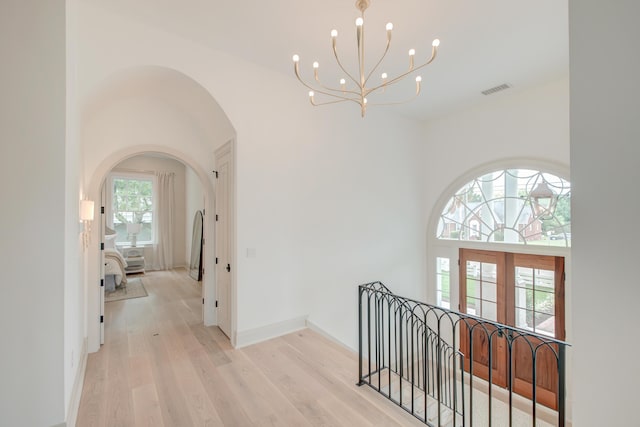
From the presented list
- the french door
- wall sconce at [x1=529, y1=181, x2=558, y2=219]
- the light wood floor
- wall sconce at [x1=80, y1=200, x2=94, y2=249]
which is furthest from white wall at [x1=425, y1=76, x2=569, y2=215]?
wall sconce at [x1=80, y1=200, x2=94, y2=249]

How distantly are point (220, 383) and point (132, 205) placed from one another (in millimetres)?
7178

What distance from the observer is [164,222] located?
322 inches

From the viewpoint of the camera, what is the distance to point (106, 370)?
2.78 metres

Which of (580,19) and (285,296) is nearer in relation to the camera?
(580,19)

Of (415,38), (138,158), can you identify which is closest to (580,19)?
(415,38)

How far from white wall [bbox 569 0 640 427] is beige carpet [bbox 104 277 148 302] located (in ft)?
21.3

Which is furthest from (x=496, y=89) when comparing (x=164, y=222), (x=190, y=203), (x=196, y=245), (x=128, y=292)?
(x=164, y=222)

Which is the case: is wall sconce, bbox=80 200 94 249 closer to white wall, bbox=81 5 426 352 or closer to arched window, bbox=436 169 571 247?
white wall, bbox=81 5 426 352

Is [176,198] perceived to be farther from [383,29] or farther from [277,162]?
[383,29]

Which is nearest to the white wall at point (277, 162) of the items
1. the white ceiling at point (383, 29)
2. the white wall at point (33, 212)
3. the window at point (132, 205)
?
the white ceiling at point (383, 29)

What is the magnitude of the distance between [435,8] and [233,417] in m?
Answer: 3.86

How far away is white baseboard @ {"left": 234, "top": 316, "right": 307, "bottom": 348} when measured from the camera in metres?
3.25

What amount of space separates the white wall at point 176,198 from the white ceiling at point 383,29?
612 centimetres

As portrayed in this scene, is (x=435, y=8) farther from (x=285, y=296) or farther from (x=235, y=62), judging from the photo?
(x=285, y=296)
